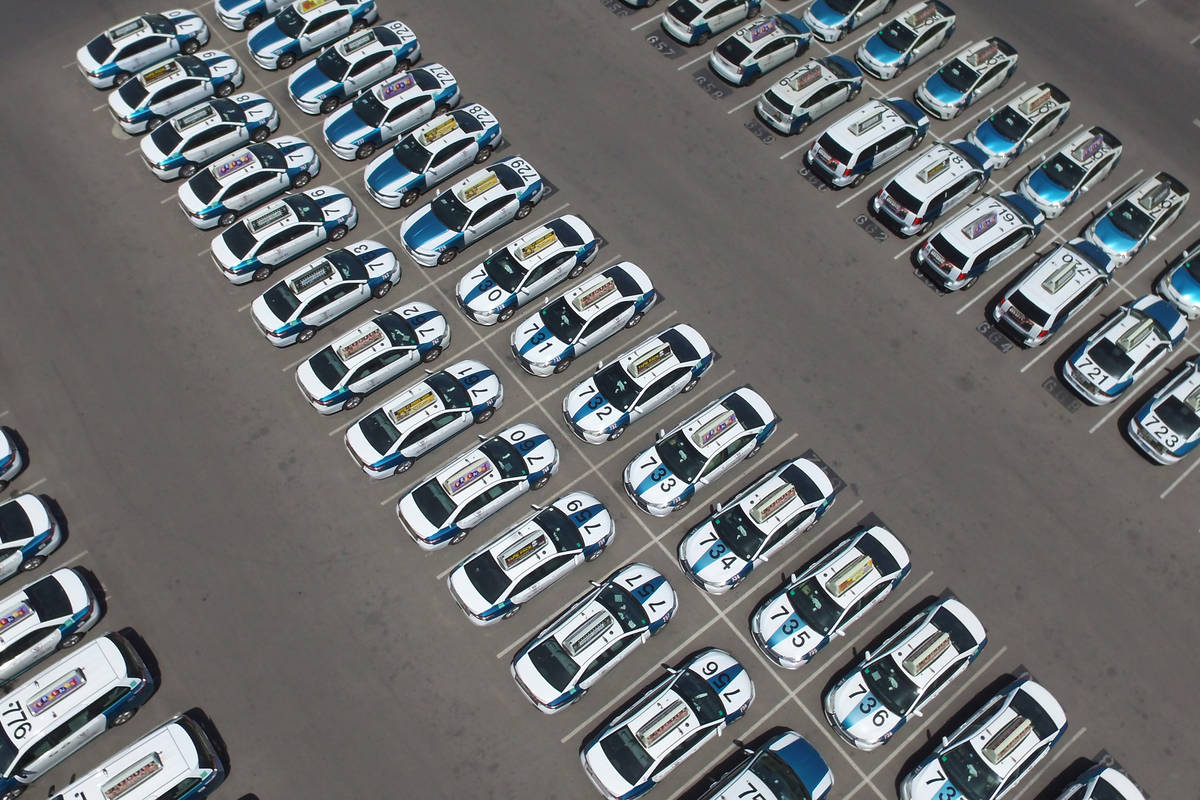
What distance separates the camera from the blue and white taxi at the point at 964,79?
119 ft

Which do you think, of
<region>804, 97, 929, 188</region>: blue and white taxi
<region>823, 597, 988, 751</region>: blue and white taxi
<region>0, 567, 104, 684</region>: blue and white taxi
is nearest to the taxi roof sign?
<region>823, 597, 988, 751</region>: blue and white taxi

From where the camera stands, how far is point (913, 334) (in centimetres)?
3164

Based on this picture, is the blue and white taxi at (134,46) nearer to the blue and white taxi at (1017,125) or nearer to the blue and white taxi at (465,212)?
the blue and white taxi at (465,212)

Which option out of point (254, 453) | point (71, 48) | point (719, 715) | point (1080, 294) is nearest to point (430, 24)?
point (71, 48)

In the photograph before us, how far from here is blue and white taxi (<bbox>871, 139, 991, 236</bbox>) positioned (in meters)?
32.6

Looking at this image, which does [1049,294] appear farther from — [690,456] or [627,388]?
[627,388]

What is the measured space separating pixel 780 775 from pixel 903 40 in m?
30.7

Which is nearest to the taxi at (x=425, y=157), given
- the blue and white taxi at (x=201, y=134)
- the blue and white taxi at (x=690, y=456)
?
the blue and white taxi at (x=201, y=134)

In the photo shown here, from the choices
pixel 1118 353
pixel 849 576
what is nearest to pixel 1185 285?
pixel 1118 353

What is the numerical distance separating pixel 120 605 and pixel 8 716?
4.11 metres

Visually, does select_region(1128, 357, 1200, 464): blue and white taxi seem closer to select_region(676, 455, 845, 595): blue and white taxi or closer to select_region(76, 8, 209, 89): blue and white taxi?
select_region(676, 455, 845, 595): blue and white taxi

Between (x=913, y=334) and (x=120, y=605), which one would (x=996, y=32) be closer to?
(x=913, y=334)

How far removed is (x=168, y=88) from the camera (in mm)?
33875

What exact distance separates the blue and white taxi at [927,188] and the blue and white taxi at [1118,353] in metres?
7.20
